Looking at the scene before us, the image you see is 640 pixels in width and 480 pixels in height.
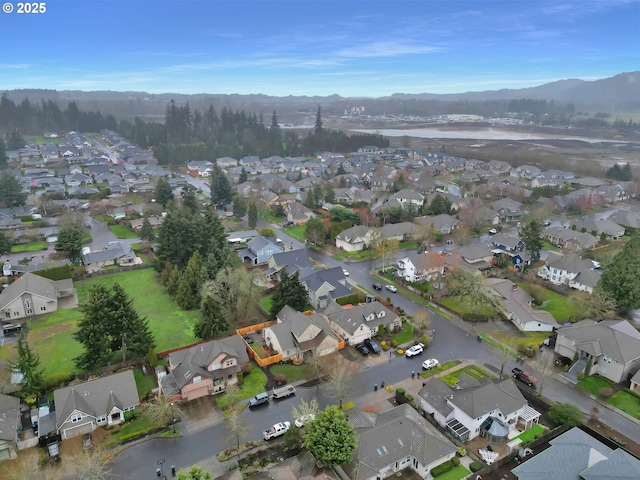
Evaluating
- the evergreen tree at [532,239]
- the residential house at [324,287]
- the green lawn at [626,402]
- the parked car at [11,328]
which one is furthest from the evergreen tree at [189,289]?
the evergreen tree at [532,239]

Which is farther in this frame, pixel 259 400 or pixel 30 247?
pixel 30 247

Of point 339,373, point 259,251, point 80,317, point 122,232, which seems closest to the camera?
point 339,373

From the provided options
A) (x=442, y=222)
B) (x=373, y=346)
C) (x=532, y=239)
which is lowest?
(x=373, y=346)

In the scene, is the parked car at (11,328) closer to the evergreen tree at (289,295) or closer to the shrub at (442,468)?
the evergreen tree at (289,295)

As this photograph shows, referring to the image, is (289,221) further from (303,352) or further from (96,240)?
(303,352)

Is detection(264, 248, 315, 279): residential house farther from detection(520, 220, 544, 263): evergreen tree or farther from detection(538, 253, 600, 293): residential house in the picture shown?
detection(538, 253, 600, 293): residential house

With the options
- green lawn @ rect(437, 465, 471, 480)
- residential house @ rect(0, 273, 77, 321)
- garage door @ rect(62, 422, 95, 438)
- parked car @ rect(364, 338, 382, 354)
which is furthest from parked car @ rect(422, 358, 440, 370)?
residential house @ rect(0, 273, 77, 321)

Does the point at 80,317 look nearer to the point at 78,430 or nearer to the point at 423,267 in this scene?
the point at 78,430

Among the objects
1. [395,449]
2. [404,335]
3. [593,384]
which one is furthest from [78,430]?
[593,384]
